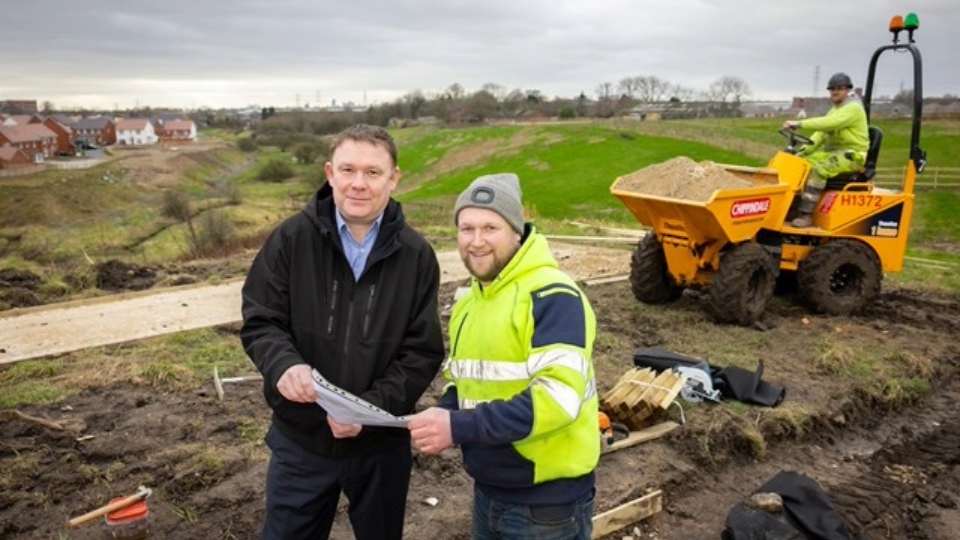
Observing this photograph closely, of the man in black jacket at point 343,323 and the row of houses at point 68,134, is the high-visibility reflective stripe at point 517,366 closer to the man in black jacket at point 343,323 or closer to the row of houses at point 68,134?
the man in black jacket at point 343,323

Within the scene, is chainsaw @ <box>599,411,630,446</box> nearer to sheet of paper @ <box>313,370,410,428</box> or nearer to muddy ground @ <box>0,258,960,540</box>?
muddy ground @ <box>0,258,960,540</box>

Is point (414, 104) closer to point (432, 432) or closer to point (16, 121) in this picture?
point (16, 121)

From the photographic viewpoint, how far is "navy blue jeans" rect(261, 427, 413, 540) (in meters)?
2.77

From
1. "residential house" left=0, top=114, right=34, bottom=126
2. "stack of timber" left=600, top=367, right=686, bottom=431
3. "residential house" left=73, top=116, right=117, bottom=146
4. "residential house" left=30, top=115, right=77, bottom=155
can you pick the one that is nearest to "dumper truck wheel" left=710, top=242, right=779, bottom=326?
"stack of timber" left=600, top=367, right=686, bottom=431

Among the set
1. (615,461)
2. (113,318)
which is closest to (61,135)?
(113,318)

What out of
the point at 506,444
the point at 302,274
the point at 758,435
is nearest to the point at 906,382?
the point at 758,435

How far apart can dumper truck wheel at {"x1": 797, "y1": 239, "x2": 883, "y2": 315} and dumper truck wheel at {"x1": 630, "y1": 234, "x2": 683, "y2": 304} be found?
1.48 meters

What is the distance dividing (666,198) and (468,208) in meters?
5.45

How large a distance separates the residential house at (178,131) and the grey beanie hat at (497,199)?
354 feet

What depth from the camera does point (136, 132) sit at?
329 ft

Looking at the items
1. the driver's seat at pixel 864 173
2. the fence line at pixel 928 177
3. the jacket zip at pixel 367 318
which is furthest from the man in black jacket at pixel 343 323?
the fence line at pixel 928 177

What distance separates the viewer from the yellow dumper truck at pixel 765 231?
768cm

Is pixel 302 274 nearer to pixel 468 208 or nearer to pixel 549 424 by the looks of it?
pixel 468 208

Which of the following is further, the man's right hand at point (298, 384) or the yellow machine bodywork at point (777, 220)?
the yellow machine bodywork at point (777, 220)
